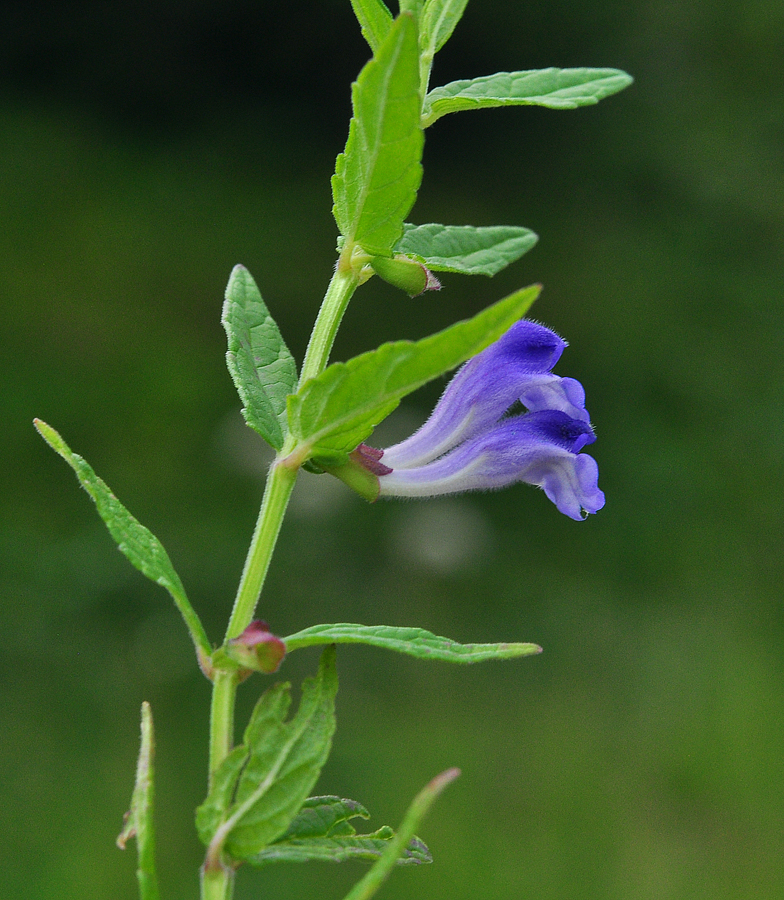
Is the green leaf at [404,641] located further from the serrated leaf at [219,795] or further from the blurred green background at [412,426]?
the blurred green background at [412,426]

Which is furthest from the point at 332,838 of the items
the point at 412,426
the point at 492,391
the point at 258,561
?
the point at 412,426

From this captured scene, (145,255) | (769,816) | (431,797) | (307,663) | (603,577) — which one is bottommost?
(769,816)

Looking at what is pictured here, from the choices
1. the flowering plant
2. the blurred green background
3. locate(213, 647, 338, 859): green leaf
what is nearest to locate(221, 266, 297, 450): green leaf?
the flowering plant

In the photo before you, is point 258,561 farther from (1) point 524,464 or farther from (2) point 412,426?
(2) point 412,426

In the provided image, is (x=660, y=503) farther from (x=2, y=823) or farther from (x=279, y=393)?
(x=279, y=393)

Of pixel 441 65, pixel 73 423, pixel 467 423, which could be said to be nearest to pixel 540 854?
pixel 73 423

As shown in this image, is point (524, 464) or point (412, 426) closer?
point (524, 464)
